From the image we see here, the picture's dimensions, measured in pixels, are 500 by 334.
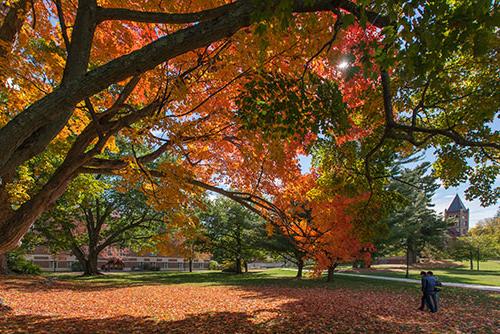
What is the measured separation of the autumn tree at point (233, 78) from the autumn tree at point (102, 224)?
18406 millimetres

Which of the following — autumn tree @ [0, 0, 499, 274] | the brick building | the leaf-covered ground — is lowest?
→ the brick building

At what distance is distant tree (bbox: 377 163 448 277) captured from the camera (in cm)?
2352

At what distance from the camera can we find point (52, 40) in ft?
28.0

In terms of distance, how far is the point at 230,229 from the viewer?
3077 centimetres

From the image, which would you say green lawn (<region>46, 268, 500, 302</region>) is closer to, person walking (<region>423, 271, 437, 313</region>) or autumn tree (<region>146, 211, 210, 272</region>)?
autumn tree (<region>146, 211, 210, 272</region>)

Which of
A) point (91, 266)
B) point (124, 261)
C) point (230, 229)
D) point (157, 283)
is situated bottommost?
point (124, 261)

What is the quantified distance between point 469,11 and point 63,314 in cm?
1172

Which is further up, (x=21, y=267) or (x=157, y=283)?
(x=21, y=267)

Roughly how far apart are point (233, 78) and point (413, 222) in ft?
88.9

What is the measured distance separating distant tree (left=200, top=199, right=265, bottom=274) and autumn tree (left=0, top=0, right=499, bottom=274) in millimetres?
19049

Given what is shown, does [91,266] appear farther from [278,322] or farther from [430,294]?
[430,294]

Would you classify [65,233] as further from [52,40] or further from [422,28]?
[422,28]

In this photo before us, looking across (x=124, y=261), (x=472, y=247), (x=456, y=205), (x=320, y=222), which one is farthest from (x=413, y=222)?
→ (x=456, y=205)

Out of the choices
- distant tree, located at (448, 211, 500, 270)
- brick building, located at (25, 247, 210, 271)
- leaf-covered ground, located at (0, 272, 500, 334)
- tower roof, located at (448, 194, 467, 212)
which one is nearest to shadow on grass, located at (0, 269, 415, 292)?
leaf-covered ground, located at (0, 272, 500, 334)
